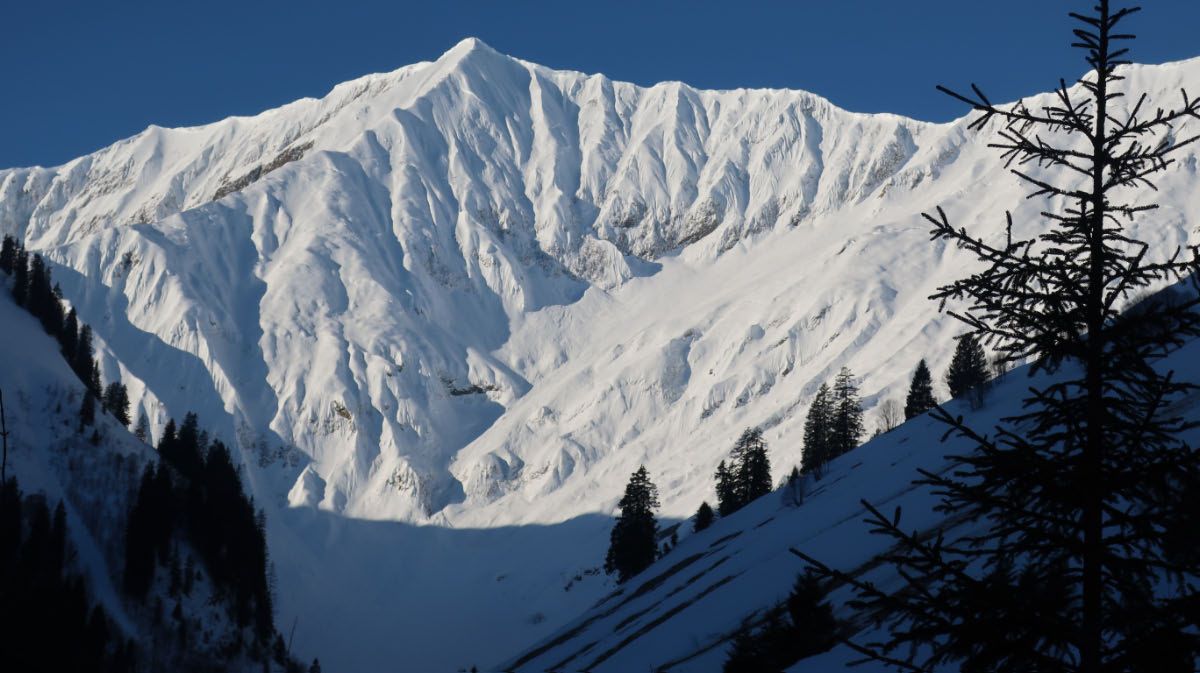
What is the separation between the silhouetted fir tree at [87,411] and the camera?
11181 cm

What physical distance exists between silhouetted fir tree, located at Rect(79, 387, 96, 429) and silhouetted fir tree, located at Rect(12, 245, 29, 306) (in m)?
24.4

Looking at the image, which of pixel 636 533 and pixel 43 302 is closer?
pixel 636 533

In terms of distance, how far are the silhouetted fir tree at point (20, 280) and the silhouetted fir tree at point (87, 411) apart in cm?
2438

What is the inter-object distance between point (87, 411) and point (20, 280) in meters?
28.7

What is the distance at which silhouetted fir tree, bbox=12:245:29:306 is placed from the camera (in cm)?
13062

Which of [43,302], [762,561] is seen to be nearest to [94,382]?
[43,302]

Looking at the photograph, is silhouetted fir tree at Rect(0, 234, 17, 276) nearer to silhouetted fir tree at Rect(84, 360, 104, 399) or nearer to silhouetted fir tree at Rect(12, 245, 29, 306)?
silhouetted fir tree at Rect(12, 245, 29, 306)

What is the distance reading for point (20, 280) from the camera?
13212 cm

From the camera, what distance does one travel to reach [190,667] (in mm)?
96188

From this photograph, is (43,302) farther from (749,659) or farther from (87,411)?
(749,659)

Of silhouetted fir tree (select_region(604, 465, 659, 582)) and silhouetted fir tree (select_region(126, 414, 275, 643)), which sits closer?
silhouetted fir tree (select_region(604, 465, 659, 582))

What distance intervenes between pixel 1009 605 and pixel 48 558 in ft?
303

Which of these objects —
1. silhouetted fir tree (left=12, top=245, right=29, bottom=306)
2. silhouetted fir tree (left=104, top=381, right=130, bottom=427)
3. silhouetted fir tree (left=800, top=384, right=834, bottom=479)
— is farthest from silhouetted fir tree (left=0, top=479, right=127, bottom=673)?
silhouetted fir tree (left=800, top=384, right=834, bottom=479)

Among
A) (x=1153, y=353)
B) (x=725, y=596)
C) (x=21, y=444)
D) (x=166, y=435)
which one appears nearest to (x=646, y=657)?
(x=725, y=596)
